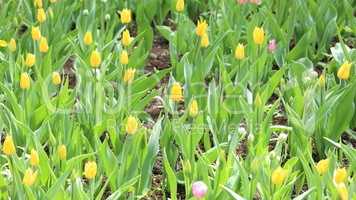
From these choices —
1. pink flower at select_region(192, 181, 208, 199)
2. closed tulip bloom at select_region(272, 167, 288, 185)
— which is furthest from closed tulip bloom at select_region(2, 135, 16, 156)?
closed tulip bloom at select_region(272, 167, 288, 185)

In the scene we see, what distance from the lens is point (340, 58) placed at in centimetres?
315

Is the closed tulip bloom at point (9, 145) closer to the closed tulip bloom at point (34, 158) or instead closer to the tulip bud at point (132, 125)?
the closed tulip bloom at point (34, 158)

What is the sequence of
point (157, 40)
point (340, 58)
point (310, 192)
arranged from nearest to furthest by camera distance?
point (310, 192) < point (340, 58) < point (157, 40)

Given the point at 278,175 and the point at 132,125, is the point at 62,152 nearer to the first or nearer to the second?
the point at 132,125

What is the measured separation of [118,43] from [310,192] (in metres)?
1.30

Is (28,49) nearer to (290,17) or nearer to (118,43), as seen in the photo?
(118,43)

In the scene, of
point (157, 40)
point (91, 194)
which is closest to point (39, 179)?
point (91, 194)

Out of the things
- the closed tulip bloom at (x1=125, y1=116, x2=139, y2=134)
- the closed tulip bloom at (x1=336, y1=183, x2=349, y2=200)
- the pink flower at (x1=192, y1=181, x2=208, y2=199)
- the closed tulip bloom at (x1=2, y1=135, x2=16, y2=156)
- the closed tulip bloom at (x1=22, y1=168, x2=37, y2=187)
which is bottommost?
the pink flower at (x1=192, y1=181, x2=208, y2=199)

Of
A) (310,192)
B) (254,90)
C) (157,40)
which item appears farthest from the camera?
(157,40)

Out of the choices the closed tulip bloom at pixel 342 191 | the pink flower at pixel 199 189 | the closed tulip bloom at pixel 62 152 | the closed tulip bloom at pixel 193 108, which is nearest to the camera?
the closed tulip bloom at pixel 342 191

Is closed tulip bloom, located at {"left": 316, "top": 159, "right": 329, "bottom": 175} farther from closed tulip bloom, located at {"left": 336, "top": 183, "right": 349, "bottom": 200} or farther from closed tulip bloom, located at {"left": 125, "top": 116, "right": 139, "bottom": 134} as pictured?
closed tulip bloom, located at {"left": 125, "top": 116, "right": 139, "bottom": 134}

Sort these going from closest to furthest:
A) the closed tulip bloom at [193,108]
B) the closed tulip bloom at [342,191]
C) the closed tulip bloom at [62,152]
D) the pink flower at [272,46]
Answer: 1. the closed tulip bloom at [342,191]
2. the closed tulip bloom at [62,152]
3. the closed tulip bloom at [193,108]
4. the pink flower at [272,46]

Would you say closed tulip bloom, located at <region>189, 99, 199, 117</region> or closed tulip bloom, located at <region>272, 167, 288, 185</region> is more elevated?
closed tulip bloom, located at <region>189, 99, 199, 117</region>

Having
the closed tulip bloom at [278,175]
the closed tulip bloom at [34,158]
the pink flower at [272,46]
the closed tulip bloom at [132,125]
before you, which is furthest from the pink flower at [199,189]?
the pink flower at [272,46]
